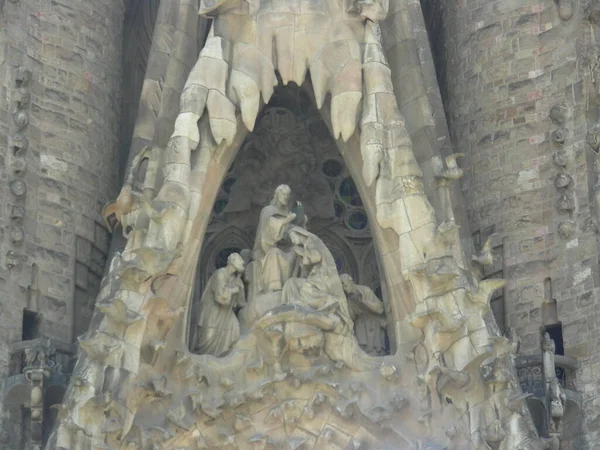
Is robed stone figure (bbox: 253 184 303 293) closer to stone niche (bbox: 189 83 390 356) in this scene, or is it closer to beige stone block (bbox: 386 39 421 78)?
stone niche (bbox: 189 83 390 356)

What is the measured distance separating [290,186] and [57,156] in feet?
6.89

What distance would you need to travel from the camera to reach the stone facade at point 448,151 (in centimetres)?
2042

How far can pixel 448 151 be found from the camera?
20.8m

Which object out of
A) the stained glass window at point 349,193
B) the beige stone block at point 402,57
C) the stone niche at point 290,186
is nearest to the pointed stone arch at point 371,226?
the beige stone block at point 402,57

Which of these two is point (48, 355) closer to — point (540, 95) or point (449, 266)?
point (449, 266)

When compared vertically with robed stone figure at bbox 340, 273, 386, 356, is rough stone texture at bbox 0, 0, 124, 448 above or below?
above

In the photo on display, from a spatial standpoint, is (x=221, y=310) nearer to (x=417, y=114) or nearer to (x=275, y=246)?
(x=275, y=246)

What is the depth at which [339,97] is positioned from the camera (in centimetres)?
2003

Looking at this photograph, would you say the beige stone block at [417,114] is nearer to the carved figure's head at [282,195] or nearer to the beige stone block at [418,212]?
the beige stone block at [418,212]

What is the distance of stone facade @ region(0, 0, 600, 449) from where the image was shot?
67.0 ft

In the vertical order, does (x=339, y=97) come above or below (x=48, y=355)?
above

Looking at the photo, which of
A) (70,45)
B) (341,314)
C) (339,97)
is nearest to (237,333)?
(341,314)

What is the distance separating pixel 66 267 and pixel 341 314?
275 cm

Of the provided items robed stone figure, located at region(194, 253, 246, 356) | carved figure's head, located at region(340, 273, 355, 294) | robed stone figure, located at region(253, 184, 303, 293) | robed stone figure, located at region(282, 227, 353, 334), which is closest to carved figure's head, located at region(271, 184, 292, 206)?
robed stone figure, located at region(253, 184, 303, 293)
